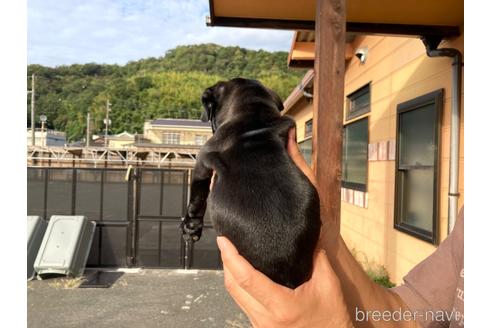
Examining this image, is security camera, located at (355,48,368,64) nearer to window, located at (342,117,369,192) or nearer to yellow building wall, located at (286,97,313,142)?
window, located at (342,117,369,192)

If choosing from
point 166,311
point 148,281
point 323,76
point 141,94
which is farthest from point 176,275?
point 141,94

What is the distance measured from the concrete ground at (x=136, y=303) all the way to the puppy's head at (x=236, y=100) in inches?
159

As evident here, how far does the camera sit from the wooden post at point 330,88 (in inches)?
95.7

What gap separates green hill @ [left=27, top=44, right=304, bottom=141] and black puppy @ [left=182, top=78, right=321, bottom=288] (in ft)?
14.2

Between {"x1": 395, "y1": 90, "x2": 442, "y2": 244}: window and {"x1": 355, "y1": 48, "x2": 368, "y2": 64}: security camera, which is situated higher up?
{"x1": 355, "y1": 48, "x2": 368, "y2": 64}: security camera

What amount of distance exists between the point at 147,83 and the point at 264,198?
42.1 m

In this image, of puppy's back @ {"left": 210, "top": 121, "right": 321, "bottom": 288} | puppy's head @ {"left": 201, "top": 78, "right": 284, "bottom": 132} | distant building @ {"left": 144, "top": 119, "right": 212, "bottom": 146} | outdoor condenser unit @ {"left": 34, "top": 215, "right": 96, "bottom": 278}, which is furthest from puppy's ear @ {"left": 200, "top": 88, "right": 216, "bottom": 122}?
distant building @ {"left": 144, "top": 119, "right": 212, "bottom": 146}

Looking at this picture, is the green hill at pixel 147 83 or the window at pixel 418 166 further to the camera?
the green hill at pixel 147 83

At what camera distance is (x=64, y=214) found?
8.95 m

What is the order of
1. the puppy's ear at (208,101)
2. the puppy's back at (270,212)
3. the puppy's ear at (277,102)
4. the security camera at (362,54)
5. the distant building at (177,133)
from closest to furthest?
the puppy's back at (270,212) → the puppy's ear at (277,102) → the puppy's ear at (208,101) → the security camera at (362,54) → the distant building at (177,133)

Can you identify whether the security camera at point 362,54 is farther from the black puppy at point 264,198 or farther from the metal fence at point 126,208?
the black puppy at point 264,198

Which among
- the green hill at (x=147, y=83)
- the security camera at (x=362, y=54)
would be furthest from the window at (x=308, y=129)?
the security camera at (x=362, y=54)

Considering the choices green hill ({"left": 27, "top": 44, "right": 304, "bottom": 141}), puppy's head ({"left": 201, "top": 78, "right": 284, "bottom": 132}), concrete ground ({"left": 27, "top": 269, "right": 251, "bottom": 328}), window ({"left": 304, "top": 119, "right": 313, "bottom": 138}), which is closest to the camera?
puppy's head ({"left": 201, "top": 78, "right": 284, "bottom": 132})

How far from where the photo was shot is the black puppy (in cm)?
151
